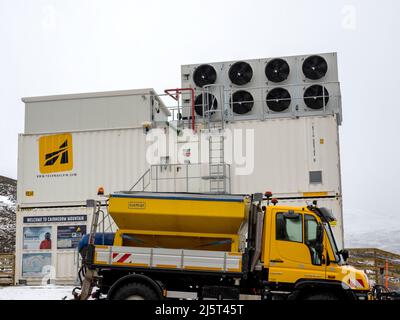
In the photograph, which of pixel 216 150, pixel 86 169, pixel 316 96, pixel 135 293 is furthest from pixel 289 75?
pixel 135 293

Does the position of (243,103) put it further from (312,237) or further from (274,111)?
(312,237)

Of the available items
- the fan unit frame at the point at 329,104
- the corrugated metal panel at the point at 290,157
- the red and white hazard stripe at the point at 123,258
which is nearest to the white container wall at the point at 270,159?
the corrugated metal panel at the point at 290,157

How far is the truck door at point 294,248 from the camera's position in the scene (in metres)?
9.87

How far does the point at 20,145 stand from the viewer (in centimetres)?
1795

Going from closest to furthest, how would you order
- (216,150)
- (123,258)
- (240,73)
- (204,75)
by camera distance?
(123,258) < (216,150) < (240,73) < (204,75)

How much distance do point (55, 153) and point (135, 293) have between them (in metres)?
8.83

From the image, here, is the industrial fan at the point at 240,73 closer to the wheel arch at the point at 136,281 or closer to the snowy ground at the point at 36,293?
the snowy ground at the point at 36,293

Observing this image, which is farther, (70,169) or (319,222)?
(70,169)

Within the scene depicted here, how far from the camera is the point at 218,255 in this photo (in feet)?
32.6

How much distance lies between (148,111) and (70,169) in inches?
120

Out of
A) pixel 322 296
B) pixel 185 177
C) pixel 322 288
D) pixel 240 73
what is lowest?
pixel 322 296

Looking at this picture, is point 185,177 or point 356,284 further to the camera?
point 185,177
